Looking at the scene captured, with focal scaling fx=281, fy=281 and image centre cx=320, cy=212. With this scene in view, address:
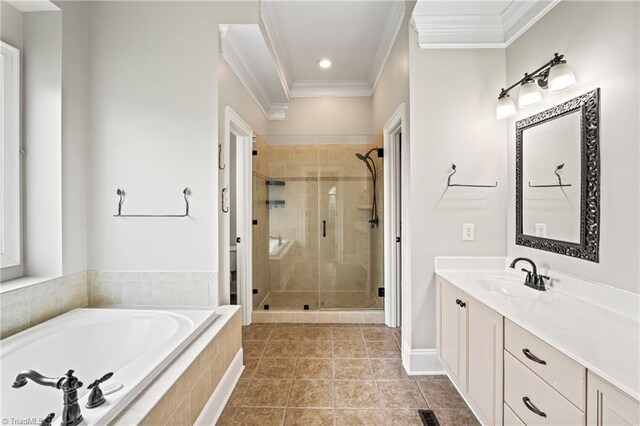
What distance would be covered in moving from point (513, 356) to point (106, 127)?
9.69 ft

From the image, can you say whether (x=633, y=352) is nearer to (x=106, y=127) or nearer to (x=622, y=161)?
(x=622, y=161)

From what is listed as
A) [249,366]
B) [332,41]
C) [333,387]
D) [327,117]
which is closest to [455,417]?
[333,387]

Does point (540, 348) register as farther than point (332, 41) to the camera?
No

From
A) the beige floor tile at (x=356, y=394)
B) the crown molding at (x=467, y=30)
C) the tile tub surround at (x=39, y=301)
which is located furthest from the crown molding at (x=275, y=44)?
the beige floor tile at (x=356, y=394)

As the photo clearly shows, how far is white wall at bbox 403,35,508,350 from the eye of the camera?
2152 millimetres

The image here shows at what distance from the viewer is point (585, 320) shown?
1241mm

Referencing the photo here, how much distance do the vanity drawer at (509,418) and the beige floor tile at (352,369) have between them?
99cm

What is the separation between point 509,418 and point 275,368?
1630mm

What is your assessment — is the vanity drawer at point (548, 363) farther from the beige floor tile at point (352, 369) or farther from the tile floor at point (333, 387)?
the beige floor tile at point (352, 369)

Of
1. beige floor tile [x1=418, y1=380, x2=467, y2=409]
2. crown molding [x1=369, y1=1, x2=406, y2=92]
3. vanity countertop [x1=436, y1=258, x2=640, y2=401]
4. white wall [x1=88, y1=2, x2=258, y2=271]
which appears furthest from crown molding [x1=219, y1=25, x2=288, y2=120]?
beige floor tile [x1=418, y1=380, x2=467, y2=409]

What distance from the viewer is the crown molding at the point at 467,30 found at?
2.05m

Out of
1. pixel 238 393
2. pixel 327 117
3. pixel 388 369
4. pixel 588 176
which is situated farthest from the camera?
pixel 327 117

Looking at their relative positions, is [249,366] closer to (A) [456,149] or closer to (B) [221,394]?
(B) [221,394]

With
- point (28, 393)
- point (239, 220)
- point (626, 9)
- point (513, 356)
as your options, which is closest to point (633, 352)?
point (513, 356)
